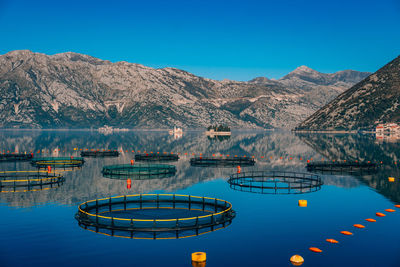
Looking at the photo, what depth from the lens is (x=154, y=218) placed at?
174 feet

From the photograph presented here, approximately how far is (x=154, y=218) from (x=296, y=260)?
68.2ft

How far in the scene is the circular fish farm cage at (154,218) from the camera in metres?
46.7

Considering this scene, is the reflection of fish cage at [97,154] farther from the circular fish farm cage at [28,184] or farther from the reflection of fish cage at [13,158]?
the circular fish farm cage at [28,184]

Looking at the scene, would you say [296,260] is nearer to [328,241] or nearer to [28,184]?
[328,241]

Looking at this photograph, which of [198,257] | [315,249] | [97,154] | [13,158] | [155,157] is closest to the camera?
[198,257]

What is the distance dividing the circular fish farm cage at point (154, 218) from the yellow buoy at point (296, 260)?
11.0 m

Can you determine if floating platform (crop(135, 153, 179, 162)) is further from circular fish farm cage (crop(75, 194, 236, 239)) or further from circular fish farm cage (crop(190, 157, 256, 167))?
circular fish farm cage (crop(75, 194, 236, 239))

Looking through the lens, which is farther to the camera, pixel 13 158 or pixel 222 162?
pixel 13 158

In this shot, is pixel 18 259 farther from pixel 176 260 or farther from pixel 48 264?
pixel 176 260

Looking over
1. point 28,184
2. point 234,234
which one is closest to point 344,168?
point 234,234

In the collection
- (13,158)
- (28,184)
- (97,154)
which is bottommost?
(28,184)

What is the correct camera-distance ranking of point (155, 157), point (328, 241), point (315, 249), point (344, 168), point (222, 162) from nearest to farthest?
point (315, 249)
point (328, 241)
point (344, 168)
point (222, 162)
point (155, 157)

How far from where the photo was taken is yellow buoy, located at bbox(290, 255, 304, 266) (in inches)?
1506

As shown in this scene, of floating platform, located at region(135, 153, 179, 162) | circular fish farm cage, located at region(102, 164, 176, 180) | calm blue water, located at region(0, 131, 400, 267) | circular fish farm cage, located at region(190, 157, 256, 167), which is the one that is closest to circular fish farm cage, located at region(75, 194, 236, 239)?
calm blue water, located at region(0, 131, 400, 267)
